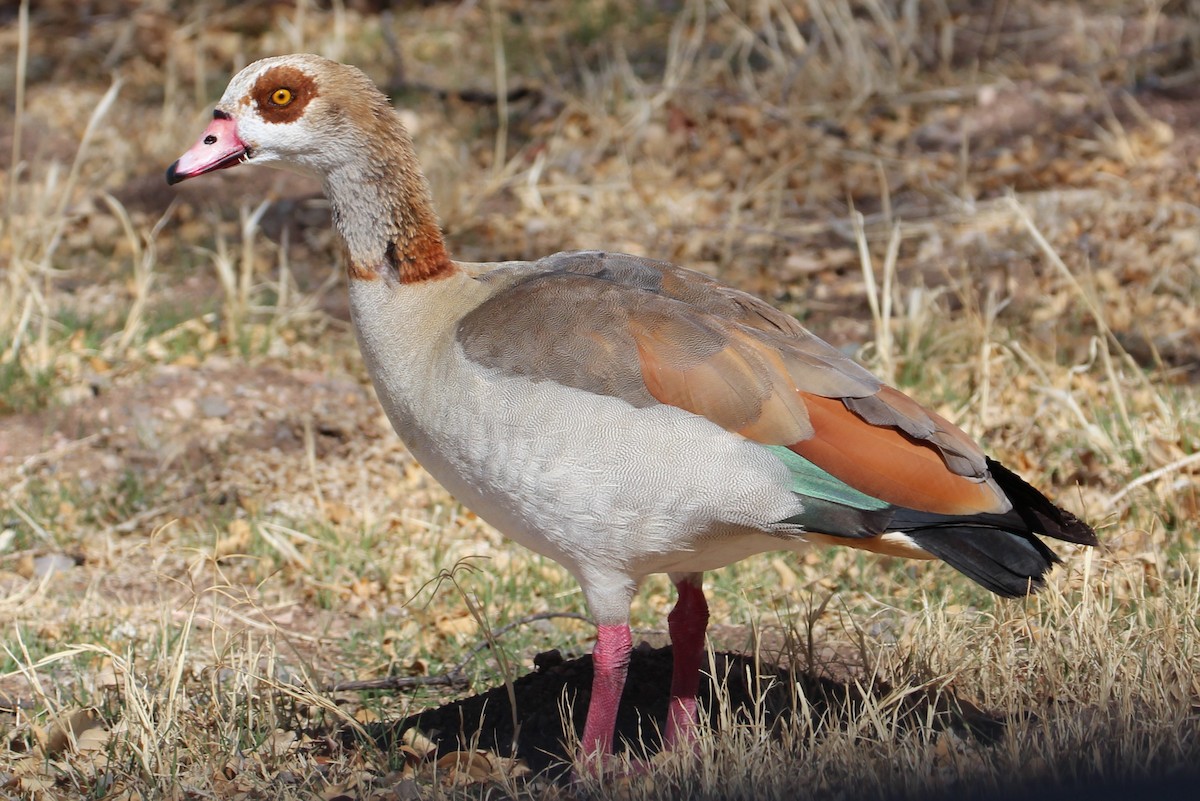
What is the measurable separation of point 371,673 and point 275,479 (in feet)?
3.97

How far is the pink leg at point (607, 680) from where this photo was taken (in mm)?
3135

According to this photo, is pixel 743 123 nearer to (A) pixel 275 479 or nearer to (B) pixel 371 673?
(A) pixel 275 479

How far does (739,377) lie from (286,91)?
1.29m

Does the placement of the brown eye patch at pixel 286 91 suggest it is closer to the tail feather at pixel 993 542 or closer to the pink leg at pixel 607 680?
the pink leg at pixel 607 680

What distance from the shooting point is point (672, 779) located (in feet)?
9.45

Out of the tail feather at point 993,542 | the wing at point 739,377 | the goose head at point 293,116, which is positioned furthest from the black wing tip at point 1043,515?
the goose head at point 293,116

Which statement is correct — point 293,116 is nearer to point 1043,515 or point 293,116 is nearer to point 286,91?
point 286,91

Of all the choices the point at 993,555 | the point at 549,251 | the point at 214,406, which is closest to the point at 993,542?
the point at 993,555

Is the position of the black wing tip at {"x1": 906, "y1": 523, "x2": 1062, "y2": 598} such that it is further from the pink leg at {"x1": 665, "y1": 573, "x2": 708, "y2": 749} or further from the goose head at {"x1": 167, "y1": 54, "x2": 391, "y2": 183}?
the goose head at {"x1": 167, "y1": 54, "x2": 391, "y2": 183}

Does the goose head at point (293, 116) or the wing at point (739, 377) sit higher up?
the goose head at point (293, 116)

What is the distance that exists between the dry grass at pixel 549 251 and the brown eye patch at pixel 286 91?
3.50 ft

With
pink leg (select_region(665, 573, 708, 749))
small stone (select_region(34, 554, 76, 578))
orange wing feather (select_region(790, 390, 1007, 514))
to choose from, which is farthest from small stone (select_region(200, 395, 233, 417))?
orange wing feather (select_region(790, 390, 1007, 514))

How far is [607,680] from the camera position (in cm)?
315

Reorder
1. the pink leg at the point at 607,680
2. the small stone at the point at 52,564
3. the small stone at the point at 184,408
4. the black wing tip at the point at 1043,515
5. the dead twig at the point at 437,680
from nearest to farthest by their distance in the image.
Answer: the black wing tip at the point at 1043,515 < the pink leg at the point at 607,680 < the dead twig at the point at 437,680 < the small stone at the point at 52,564 < the small stone at the point at 184,408
